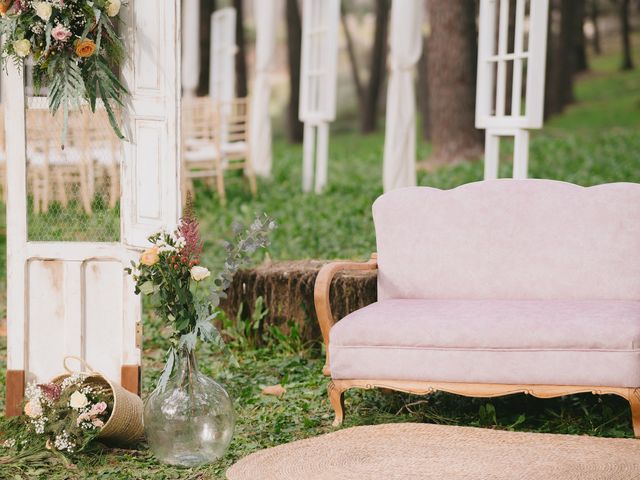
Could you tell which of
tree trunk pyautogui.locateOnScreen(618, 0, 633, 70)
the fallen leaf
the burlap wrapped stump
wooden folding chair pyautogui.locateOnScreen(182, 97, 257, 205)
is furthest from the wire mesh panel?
tree trunk pyautogui.locateOnScreen(618, 0, 633, 70)

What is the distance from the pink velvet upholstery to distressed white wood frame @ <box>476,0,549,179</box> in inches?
62.0

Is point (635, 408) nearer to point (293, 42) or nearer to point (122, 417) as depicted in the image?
point (122, 417)

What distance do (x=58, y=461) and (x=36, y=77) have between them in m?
1.62

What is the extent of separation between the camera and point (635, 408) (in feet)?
12.6

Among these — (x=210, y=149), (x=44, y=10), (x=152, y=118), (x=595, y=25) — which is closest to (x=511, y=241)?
(x=152, y=118)

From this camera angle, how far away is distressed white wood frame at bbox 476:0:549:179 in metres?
5.99

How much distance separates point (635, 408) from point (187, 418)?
5.57ft

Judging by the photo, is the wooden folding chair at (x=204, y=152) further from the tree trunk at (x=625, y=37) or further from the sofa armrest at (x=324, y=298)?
the tree trunk at (x=625, y=37)

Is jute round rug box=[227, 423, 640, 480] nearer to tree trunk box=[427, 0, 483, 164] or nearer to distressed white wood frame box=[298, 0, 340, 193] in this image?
distressed white wood frame box=[298, 0, 340, 193]

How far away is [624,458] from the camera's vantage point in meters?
3.67

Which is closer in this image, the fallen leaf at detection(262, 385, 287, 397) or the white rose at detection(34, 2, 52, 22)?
the white rose at detection(34, 2, 52, 22)

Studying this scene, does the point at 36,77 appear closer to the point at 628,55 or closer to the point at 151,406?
the point at 151,406

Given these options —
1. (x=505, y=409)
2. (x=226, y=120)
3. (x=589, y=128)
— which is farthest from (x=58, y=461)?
(x=589, y=128)

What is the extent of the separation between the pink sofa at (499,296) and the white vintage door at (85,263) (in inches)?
32.6
